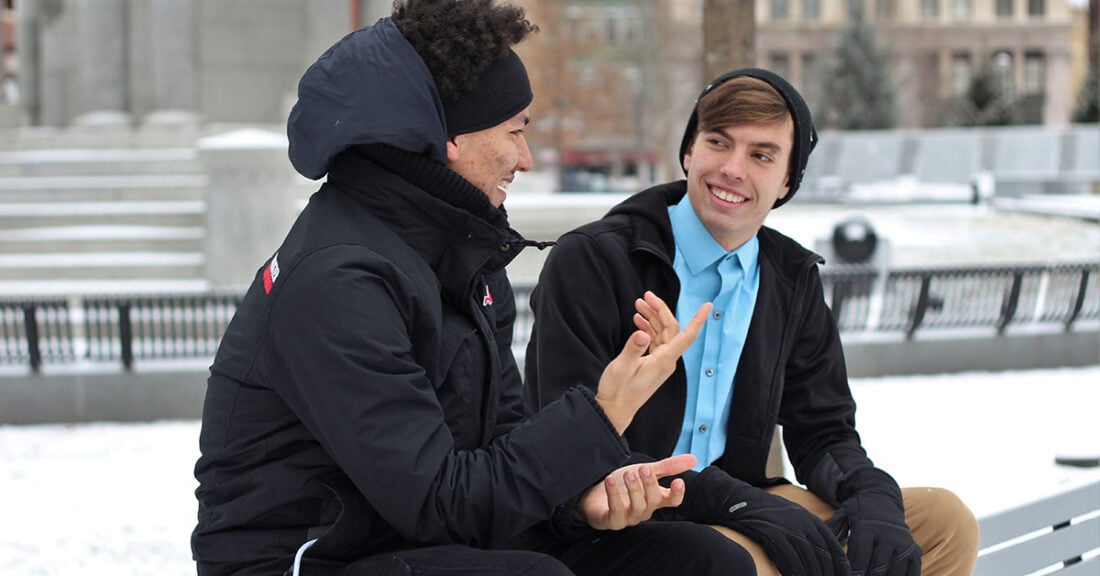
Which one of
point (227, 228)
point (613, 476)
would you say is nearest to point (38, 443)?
point (227, 228)

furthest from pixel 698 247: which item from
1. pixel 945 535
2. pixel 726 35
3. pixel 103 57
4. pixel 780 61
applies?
pixel 780 61

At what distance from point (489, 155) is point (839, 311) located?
9166 mm

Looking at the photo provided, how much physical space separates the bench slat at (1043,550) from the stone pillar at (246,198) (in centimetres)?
1088

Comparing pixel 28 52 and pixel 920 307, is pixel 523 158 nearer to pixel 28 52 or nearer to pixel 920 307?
pixel 920 307

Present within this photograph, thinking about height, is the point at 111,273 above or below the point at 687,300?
below

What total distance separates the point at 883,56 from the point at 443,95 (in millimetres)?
55966

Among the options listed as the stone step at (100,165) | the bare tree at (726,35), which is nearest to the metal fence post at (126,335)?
the bare tree at (726,35)

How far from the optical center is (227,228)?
46.7ft

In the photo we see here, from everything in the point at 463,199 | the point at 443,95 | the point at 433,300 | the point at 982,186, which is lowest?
the point at 982,186

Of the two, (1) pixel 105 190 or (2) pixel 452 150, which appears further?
(1) pixel 105 190

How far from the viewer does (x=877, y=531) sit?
3.26 metres

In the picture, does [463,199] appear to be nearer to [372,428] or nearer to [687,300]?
[372,428]

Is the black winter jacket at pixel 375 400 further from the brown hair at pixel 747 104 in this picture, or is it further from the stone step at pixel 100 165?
the stone step at pixel 100 165

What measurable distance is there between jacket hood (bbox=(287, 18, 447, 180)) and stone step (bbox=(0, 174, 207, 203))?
1512 centimetres
